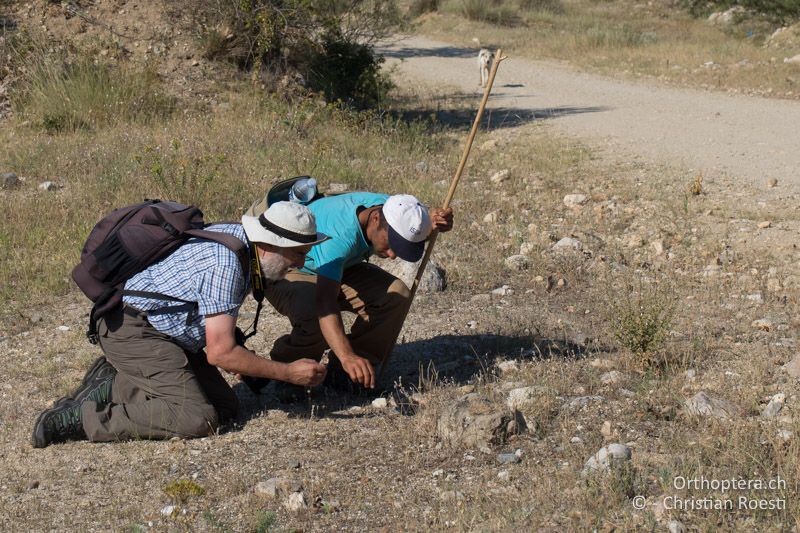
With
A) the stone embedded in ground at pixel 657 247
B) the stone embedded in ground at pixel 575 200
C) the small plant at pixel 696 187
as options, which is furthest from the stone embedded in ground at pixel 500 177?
the stone embedded in ground at pixel 657 247

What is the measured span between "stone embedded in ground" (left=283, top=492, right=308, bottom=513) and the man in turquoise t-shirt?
67cm

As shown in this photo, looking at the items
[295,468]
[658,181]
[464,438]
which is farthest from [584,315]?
[658,181]

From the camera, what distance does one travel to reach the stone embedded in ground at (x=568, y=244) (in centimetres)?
672

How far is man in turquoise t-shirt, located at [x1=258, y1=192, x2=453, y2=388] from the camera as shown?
4.21m

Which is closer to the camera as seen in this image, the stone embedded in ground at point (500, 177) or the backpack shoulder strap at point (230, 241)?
the backpack shoulder strap at point (230, 241)

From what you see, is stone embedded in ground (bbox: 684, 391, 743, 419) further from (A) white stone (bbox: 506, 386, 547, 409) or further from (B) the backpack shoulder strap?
(B) the backpack shoulder strap

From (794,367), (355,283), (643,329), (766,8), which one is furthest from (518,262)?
(766,8)

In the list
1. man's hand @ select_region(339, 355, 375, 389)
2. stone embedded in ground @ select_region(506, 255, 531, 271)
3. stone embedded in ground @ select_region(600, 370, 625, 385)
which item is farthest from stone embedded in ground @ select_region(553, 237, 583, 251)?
man's hand @ select_region(339, 355, 375, 389)

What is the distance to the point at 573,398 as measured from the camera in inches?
175

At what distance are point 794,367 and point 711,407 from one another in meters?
0.62

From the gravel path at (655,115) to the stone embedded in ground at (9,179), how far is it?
5439 mm

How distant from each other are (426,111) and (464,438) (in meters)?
8.46

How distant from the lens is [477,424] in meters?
3.97

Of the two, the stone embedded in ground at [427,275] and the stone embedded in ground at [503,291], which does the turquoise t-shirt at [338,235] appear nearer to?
the stone embedded in ground at [427,275]
